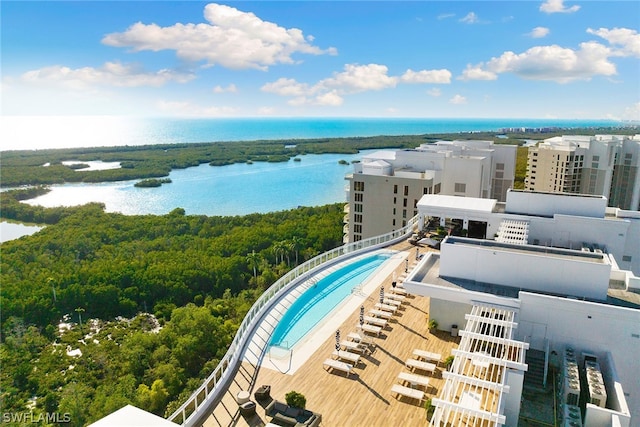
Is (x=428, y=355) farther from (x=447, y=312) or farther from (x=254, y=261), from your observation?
(x=254, y=261)

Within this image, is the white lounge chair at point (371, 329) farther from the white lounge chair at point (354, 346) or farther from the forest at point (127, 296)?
the forest at point (127, 296)

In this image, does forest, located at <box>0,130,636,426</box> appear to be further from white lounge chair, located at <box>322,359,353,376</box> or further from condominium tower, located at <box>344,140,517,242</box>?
condominium tower, located at <box>344,140,517,242</box>

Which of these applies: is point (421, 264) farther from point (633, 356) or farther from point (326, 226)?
point (326, 226)

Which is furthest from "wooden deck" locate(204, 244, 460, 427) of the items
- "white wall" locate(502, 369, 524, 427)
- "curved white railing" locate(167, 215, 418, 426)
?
"white wall" locate(502, 369, 524, 427)

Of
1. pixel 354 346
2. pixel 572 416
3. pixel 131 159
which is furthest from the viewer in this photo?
pixel 131 159

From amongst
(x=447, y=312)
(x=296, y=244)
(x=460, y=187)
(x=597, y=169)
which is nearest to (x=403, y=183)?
(x=460, y=187)

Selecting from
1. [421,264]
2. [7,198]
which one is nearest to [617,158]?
[421,264]

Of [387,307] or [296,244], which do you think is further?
[296,244]
